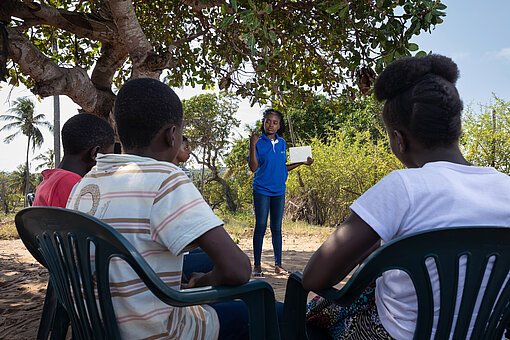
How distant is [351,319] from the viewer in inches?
51.3

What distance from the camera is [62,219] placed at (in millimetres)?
1032

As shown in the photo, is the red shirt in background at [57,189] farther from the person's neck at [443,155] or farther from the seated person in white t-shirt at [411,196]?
the person's neck at [443,155]

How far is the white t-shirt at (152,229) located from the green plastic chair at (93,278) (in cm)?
6

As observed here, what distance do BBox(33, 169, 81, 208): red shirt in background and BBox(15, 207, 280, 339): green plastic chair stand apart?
84 centimetres

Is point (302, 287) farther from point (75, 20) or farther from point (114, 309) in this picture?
point (75, 20)

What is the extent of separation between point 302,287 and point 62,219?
77 centimetres

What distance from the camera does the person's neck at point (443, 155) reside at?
4.00 ft

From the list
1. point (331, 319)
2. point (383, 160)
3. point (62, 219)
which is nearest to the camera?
point (62, 219)

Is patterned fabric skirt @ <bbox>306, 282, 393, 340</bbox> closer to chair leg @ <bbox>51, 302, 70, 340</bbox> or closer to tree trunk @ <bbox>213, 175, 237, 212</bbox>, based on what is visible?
chair leg @ <bbox>51, 302, 70, 340</bbox>

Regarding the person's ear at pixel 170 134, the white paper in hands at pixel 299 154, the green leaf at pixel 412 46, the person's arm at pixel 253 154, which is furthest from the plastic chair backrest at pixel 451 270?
the white paper in hands at pixel 299 154

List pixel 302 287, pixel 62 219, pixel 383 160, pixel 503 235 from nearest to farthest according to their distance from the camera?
pixel 503 235 < pixel 62 219 < pixel 302 287 < pixel 383 160

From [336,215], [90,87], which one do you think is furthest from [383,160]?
[90,87]

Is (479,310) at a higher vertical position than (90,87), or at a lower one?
lower

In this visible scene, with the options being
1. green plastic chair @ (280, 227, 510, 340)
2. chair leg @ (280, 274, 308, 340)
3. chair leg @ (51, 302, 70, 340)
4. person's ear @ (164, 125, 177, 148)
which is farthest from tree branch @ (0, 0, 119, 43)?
→ green plastic chair @ (280, 227, 510, 340)
